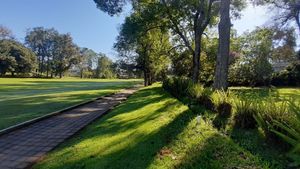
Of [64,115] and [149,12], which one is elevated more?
[149,12]

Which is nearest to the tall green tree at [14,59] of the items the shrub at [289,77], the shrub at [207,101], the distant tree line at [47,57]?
Answer: the distant tree line at [47,57]

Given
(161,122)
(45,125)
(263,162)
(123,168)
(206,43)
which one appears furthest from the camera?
A: (206,43)

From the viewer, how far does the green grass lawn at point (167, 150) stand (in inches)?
188

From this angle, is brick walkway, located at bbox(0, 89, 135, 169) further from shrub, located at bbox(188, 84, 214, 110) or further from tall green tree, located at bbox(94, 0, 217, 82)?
tall green tree, located at bbox(94, 0, 217, 82)

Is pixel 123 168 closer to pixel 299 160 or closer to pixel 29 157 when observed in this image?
pixel 29 157

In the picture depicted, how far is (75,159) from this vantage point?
221 inches

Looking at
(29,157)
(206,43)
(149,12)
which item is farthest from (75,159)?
(206,43)

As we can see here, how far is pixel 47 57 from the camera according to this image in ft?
343

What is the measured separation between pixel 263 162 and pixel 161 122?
4.30m

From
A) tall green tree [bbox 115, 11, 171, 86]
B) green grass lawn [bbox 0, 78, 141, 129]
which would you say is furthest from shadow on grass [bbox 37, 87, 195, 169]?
tall green tree [bbox 115, 11, 171, 86]

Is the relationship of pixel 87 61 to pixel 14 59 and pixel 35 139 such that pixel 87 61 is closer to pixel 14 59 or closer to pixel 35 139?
pixel 14 59

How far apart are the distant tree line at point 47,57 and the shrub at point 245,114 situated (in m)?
55.9

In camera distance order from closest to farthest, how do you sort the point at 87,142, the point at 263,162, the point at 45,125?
the point at 263,162 < the point at 87,142 < the point at 45,125

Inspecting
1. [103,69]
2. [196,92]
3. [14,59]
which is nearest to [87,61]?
[103,69]
